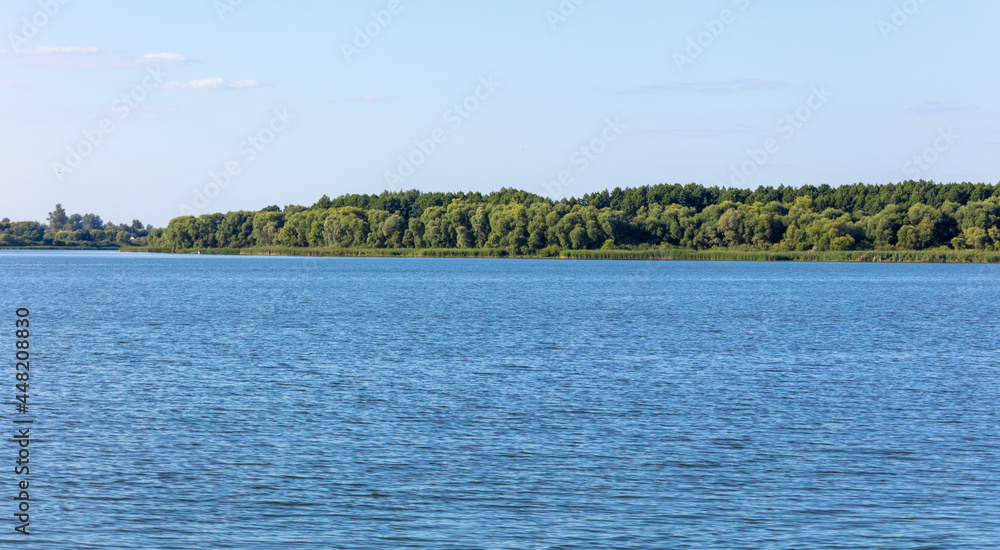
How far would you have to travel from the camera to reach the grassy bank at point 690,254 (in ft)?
394

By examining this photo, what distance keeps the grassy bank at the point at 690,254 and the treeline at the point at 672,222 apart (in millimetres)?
1646

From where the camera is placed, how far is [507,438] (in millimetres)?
17047

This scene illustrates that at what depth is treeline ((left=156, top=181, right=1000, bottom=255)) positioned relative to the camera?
127 m

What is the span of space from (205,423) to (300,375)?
269 inches

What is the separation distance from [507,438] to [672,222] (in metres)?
128

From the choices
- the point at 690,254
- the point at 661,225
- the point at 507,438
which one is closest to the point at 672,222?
the point at 661,225

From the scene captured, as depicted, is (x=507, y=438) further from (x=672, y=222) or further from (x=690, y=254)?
(x=672, y=222)

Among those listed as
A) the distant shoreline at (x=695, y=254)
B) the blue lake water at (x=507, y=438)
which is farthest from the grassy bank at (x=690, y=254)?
the blue lake water at (x=507, y=438)

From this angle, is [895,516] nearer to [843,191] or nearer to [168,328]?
[168,328]

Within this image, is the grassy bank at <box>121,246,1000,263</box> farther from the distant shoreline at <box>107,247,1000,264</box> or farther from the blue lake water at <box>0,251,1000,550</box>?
the blue lake water at <box>0,251,1000,550</box>

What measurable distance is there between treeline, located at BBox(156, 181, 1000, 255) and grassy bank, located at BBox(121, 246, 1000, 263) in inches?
64.8

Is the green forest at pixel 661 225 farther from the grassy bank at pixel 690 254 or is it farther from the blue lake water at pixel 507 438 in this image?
the blue lake water at pixel 507 438

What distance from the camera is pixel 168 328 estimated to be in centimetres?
3862

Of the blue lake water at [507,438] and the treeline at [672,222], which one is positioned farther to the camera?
the treeline at [672,222]
